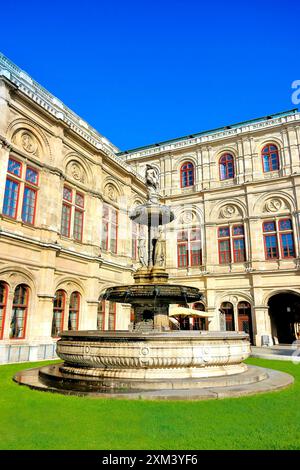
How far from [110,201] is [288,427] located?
19845mm

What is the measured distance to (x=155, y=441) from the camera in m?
3.96

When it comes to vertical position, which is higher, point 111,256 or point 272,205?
point 272,205

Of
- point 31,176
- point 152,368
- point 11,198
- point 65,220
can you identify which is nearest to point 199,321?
point 65,220

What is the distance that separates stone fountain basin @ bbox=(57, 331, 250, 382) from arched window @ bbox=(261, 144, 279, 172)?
68.6 feet

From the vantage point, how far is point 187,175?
2867 centimetres

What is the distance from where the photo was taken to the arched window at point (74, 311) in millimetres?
18344

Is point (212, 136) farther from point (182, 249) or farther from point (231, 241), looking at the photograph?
point (182, 249)

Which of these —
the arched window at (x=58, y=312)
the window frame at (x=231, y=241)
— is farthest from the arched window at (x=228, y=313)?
the arched window at (x=58, y=312)

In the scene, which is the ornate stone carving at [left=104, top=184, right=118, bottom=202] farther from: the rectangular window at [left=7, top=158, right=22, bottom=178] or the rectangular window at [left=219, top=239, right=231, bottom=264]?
the rectangular window at [left=219, top=239, right=231, bottom=264]

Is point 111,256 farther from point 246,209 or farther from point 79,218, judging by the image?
point 246,209

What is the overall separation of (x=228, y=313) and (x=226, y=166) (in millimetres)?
11374

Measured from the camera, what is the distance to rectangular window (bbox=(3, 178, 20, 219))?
15543 millimetres
